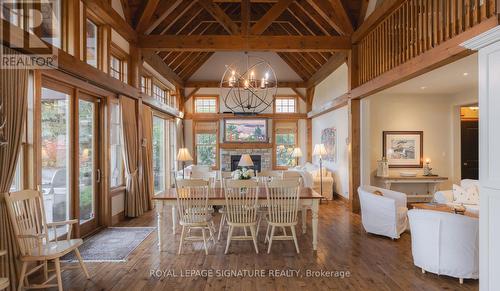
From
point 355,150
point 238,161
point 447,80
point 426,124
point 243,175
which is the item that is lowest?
point 238,161

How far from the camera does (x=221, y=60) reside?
10773 millimetres

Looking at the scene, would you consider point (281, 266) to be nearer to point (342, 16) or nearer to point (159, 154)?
point (342, 16)

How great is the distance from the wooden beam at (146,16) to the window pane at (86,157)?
223 centimetres

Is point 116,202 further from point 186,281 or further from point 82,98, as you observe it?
point 186,281

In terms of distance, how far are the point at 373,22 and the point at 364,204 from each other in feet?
10.9

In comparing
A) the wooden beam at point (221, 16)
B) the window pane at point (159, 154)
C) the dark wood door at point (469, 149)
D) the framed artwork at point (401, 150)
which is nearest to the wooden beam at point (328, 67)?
the framed artwork at point (401, 150)

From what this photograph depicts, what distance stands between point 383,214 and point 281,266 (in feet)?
6.53

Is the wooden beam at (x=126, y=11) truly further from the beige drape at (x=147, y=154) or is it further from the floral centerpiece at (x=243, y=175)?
the floral centerpiece at (x=243, y=175)

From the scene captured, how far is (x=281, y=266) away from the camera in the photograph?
361 cm

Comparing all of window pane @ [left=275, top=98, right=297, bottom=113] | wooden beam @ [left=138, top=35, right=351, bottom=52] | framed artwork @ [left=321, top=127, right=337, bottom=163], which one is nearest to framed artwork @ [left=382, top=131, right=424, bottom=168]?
framed artwork @ [left=321, top=127, right=337, bottom=163]

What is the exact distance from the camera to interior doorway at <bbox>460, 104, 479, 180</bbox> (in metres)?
8.34

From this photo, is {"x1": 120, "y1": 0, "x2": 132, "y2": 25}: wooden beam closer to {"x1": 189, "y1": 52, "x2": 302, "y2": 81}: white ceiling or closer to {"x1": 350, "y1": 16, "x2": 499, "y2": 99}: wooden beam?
{"x1": 189, "y1": 52, "x2": 302, "y2": 81}: white ceiling

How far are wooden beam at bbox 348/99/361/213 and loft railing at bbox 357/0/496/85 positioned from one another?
619mm

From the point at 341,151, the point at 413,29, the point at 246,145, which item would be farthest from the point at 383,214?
the point at 246,145
